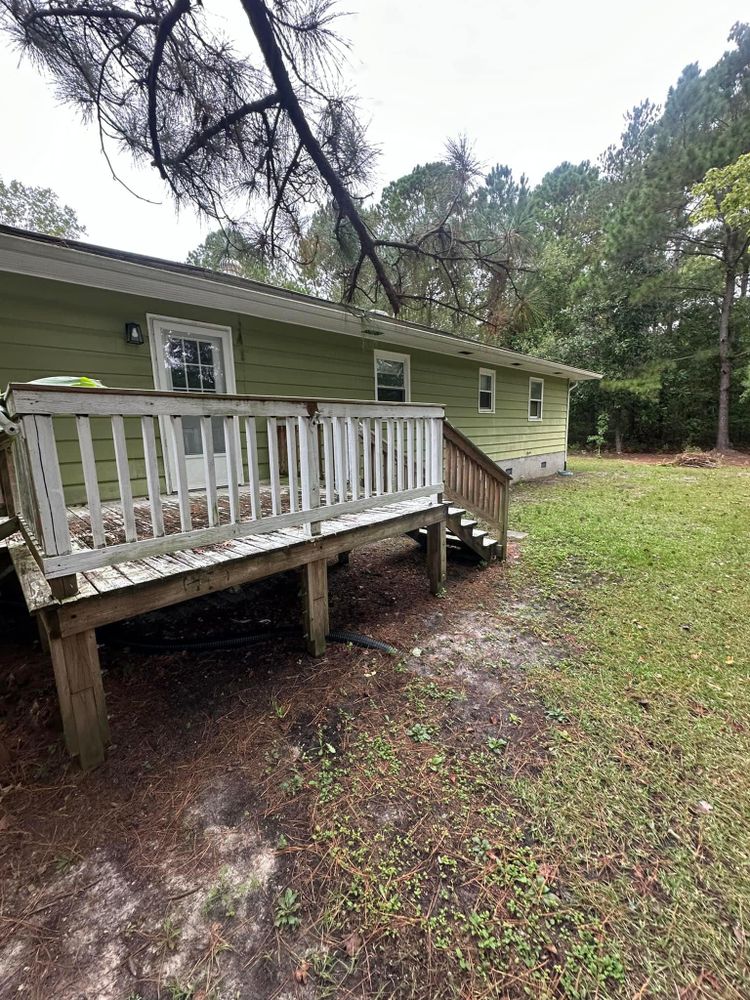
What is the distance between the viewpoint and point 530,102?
6348mm

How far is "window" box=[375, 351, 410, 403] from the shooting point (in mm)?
7316

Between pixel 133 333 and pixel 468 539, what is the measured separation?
4.16 meters

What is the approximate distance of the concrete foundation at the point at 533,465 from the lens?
36.3 feet

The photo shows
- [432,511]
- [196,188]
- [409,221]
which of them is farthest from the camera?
[409,221]

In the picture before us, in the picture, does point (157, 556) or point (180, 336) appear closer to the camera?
point (157, 556)

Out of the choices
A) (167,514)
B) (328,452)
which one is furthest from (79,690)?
(328,452)

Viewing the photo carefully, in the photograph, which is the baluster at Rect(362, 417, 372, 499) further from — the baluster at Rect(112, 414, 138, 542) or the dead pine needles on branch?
the baluster at Rect(112, 414, 138, 542)

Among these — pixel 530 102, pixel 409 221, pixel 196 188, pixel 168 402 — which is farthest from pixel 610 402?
pixel 168 402

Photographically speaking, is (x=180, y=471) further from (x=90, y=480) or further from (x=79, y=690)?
(x=79, y=690)

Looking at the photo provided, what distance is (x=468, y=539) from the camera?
15.9 ft

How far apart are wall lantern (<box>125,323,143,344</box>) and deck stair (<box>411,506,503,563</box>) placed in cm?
371

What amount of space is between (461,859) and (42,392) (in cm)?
261

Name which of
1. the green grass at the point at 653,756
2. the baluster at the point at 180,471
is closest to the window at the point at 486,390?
the green grass at the point at 653,756

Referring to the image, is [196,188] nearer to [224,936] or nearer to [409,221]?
[409,221]
